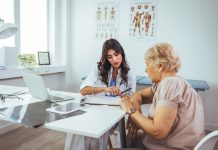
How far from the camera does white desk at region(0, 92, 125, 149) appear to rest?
1.00 m

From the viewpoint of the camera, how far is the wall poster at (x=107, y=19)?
3582mm

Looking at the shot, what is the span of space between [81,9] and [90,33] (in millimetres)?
453

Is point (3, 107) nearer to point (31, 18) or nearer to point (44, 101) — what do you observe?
point (44, 101)

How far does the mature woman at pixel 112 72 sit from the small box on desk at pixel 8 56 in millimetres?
1212

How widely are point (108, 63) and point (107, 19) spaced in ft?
5.60

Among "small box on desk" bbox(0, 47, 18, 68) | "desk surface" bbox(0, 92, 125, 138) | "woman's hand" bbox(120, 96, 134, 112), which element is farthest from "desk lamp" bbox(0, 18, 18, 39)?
"woman's hand" bbox(120, 96, 134, 112)

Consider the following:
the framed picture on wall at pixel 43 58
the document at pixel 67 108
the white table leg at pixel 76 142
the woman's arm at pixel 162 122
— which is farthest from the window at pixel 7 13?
Result: the woman's arm at pixel 162 122

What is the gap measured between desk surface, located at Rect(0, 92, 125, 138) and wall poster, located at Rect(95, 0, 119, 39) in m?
Result: 2.33

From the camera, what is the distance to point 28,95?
5.79ft

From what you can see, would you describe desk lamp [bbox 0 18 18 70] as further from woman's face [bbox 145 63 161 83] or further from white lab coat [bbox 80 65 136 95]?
woman's face [bbox 145 63 161 83]

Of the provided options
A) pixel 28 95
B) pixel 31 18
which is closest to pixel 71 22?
pixel 31 18

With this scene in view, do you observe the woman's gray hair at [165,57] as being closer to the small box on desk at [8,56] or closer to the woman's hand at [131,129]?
the woman's hand at [131,129]

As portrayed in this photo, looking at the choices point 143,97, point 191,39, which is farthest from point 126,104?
point 191,39

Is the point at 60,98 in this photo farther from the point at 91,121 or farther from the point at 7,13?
the point at 7,13
